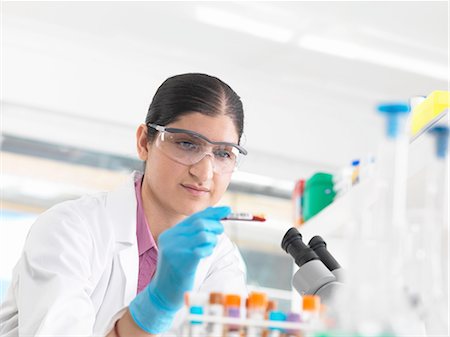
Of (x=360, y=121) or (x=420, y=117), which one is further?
(x=360, y=121)

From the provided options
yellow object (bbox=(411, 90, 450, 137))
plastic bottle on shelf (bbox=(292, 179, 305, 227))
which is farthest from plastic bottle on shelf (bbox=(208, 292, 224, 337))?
plastic bottle on shelf (bbox=(292, 179, 305, 227))

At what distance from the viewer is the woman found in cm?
142

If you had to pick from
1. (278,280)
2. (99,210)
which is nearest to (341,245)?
(99,210)

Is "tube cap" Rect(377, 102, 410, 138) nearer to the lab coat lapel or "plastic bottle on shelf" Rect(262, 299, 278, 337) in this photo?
"plastic bottle on shelf" Rect(262, 299, 278, 337)

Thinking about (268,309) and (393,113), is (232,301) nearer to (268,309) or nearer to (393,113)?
(268,309)

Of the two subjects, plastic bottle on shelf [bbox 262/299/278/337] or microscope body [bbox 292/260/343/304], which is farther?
microscope body [bbox 292/260/343/304]

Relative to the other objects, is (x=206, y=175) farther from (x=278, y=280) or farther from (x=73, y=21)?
(x=278, y=280)

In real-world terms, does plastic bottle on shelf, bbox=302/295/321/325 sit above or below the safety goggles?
below

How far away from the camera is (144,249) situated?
6.34 feet

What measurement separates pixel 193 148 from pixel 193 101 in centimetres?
14

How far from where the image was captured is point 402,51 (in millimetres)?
4035

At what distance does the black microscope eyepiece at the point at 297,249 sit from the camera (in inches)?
57.7

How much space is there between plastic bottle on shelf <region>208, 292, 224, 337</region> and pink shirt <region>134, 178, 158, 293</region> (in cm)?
92

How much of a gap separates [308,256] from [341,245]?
152 centimetres
